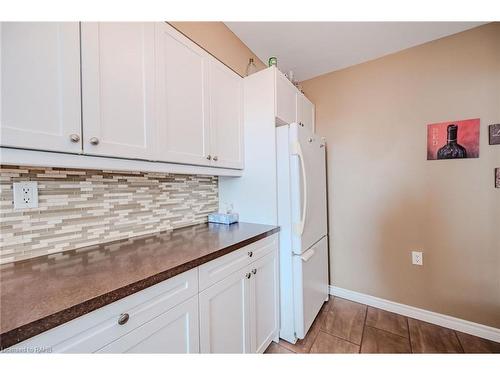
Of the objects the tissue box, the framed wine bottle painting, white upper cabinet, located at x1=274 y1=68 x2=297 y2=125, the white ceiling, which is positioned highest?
the white ceiling

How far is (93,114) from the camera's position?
0.85 m

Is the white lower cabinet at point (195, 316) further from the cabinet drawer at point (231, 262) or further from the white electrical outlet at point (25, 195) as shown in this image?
the white electrical outlet at point (25, 195)

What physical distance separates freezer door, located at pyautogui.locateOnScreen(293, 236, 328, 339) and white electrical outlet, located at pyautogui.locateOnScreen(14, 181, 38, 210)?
4.79 feet

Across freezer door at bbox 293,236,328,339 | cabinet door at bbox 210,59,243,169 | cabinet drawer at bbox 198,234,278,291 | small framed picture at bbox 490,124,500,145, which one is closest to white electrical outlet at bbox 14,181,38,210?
cabinet drawer at bbox 198,234,278,291

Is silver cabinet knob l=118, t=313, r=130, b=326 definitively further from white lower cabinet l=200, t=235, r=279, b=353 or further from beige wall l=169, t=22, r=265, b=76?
beige wall l=169, t=22, r=265, b=76

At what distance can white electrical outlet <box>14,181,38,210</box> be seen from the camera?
834 mm

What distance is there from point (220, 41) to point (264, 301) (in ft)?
6.47

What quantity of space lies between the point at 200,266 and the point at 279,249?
784 mm

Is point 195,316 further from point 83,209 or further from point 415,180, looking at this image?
point 415,180

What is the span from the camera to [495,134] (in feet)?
4.95

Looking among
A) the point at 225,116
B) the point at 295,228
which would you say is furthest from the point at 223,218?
the point at 225,116
